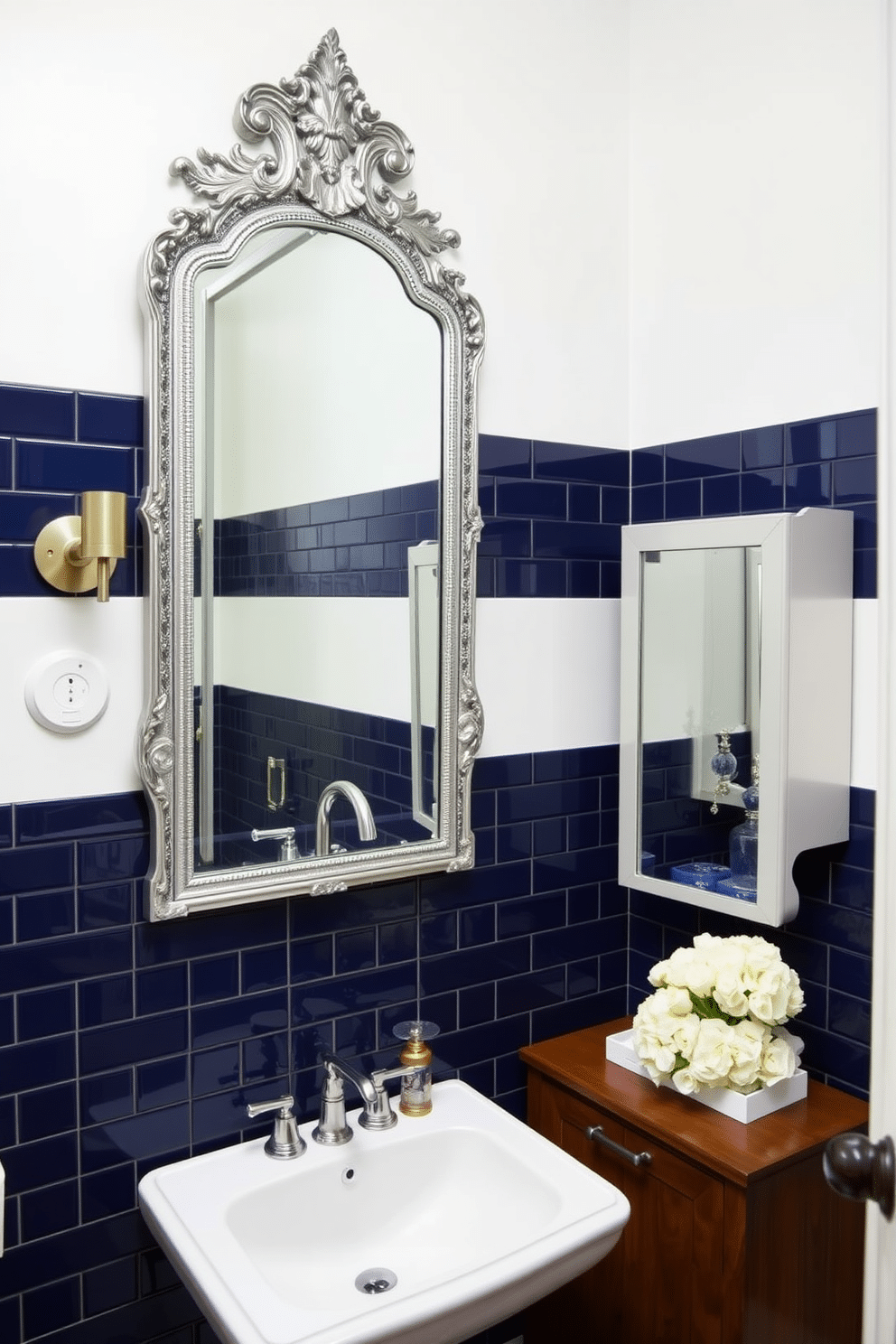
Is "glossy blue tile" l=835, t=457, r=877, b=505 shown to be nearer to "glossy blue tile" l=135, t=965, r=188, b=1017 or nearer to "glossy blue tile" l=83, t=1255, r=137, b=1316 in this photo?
"glossy blue tile" l=135, t=965, r=188, b=1017

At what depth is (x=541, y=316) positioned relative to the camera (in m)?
1.94

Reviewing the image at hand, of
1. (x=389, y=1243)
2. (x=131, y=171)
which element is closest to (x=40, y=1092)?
(x=389, y=1243)

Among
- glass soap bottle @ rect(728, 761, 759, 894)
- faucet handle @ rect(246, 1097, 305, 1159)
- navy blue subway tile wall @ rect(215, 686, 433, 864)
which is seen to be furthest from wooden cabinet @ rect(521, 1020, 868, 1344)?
navy blue subway tile wall @ rect(215, 686, 433, 864)

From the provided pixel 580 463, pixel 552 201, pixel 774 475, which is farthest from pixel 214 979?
pixel 552 201

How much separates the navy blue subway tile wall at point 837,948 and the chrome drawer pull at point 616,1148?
35 cm

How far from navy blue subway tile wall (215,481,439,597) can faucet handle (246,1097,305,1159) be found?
78cm

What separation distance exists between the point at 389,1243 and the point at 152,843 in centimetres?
72

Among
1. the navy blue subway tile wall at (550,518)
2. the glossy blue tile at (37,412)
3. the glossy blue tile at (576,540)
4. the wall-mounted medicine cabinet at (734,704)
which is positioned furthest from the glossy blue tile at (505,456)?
the glossy blue tile at (37,412)

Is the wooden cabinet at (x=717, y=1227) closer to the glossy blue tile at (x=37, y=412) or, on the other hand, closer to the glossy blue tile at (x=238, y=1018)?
the glossy blue tile at (x=238, y=1018)

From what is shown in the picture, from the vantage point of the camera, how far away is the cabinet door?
156 cm

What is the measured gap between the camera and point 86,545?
1.37 metres

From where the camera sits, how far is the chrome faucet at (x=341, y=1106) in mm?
1619

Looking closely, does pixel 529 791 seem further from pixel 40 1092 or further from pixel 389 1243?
pixel 40 1092

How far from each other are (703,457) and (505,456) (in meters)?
0.37
